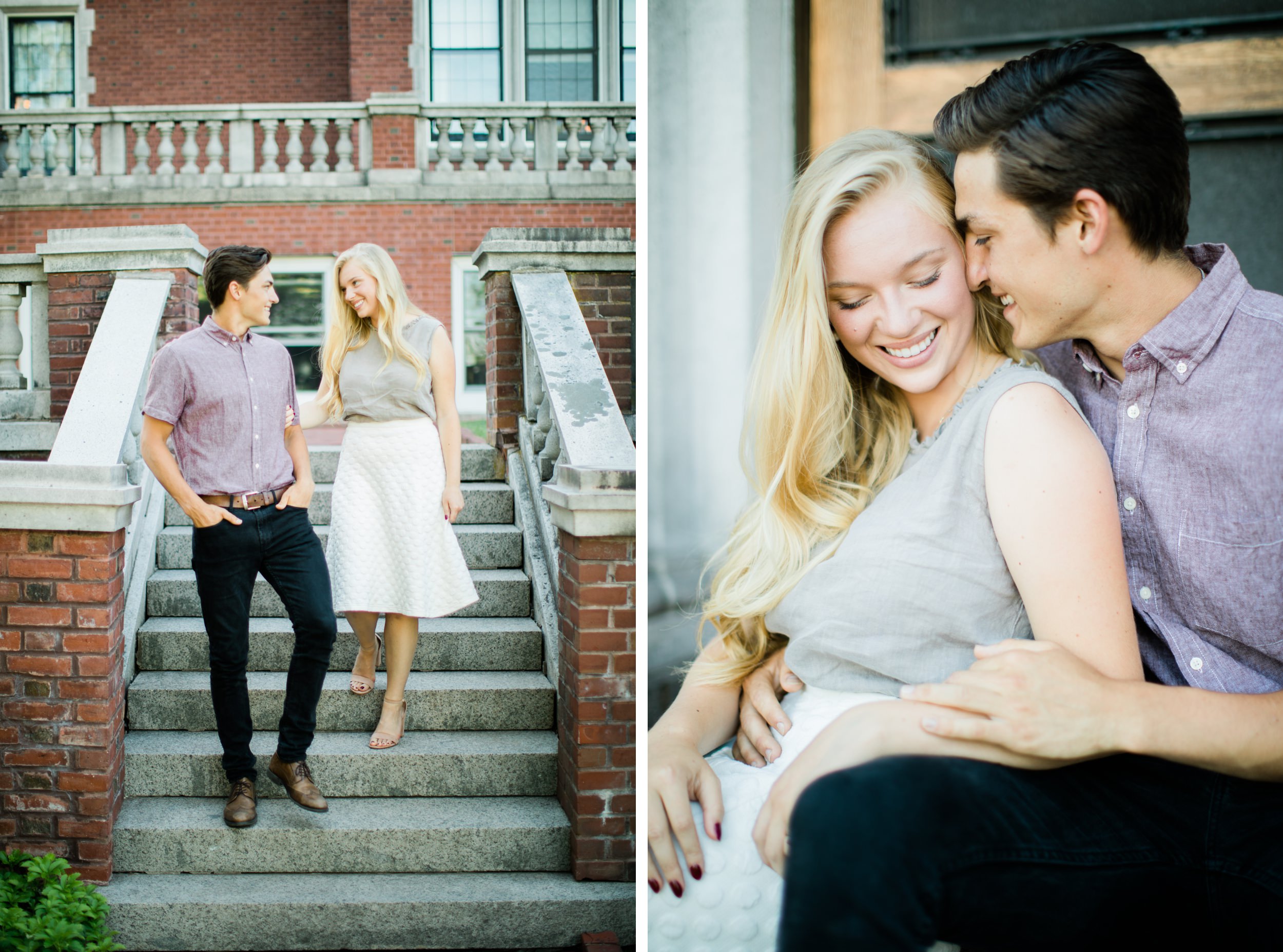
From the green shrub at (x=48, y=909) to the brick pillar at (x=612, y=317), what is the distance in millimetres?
2170

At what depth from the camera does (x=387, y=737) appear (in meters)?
2.62

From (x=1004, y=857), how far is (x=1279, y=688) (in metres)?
0.38

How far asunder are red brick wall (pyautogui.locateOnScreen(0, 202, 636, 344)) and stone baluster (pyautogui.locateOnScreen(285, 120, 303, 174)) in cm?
27

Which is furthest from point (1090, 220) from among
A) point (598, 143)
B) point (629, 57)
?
point (598, 143)

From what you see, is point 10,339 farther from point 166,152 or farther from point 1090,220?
point 1090,220

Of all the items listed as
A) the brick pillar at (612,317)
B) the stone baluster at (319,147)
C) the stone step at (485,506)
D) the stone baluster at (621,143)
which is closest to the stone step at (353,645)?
the stone step at (485,506)

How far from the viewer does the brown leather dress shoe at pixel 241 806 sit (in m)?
2.40

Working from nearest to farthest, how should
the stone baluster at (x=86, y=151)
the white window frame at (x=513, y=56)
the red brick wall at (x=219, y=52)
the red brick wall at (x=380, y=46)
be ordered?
the red brick wall at (x=219, y=52)
the stone baluster at (x=86, y=151)
the red brick wall at (x=380, y=46)
the white window frame at (x=513, y=56)

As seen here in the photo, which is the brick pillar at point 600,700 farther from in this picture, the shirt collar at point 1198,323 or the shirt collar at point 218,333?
the shirt collar at point 1198,323

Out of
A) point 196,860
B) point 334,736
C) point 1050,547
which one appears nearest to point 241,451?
point 334,736

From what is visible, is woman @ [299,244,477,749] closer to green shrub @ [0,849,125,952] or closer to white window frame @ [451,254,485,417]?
green shrub @ [0,849,125,952]

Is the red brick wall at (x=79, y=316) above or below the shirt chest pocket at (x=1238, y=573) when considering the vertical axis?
above

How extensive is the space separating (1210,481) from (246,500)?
6.91 ft

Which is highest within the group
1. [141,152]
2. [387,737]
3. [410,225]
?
[141,152]
